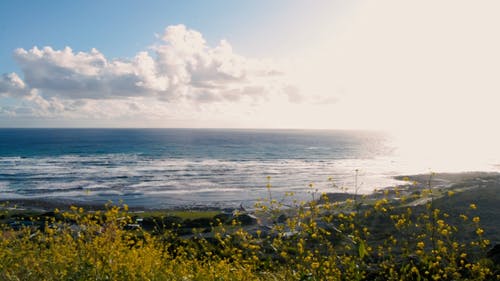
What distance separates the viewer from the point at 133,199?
4156cm

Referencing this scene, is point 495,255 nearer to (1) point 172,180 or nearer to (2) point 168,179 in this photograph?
(1) point 172,180

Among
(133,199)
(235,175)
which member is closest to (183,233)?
(133,199)

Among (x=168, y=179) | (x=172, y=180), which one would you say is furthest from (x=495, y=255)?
(x=168, y=179)

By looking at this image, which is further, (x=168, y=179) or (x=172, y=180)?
(x=168, y=179)

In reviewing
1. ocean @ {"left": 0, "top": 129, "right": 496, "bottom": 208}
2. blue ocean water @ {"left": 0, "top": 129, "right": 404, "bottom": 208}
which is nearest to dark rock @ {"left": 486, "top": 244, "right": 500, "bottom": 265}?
ocean @ {"left": 0, "top": 129, "right": 496, "bottom": 208}

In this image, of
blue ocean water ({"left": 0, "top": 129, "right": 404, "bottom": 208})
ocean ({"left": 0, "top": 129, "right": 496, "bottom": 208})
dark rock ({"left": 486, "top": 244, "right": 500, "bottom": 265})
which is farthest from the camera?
blue ocean water ({"left": 0, "top": 129, "right": 404, "bottom": 208})

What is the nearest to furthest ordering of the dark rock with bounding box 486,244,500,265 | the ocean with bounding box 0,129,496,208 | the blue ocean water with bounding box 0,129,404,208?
the dark rock with bounding box 486,244,500,265
the ocean with bounding box 0,129,496,208
the blue ocean water with bounding box 0,129,404,208

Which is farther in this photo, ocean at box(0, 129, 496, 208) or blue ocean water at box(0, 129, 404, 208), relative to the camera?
blue ocean water at box(0, 129, 404, 208)

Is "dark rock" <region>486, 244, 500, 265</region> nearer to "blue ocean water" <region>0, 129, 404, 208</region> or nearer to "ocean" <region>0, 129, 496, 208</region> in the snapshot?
"ocean" <region>0, 129, 496, 208</region>

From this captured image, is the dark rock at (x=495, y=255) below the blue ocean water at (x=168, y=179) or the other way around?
the other way around

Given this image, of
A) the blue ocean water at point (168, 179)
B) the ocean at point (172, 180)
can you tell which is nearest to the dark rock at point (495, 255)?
the ocean at point (172, 180)

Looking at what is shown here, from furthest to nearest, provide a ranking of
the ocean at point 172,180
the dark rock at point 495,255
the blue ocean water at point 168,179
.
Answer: the blue ocean water at point 168,179 < the ocean at point 172,180 < the dark rock at point 495,255

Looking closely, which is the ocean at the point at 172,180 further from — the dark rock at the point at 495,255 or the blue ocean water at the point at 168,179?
the dark rock at the point at 495,255

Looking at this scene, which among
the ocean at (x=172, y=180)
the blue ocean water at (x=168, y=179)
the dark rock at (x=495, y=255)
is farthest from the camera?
the blue ocean water at (x=168, y=179)
